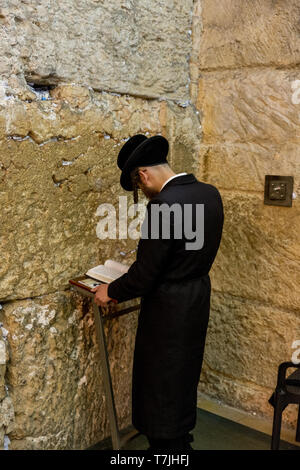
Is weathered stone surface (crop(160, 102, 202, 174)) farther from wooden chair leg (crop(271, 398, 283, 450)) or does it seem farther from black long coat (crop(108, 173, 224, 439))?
wooden chair leg (crop(271, 398, 283, 450))

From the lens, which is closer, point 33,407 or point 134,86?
point 33,407

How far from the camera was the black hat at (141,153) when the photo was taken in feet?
7.18

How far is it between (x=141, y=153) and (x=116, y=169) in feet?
1.74

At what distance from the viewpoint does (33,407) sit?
2.46 meters

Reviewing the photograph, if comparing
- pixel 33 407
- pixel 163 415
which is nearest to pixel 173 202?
pixel 163 415

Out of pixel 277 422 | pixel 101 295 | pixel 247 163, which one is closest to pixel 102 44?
pixel 247 163

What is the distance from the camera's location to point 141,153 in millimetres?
2193

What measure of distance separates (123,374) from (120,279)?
2.97 ft

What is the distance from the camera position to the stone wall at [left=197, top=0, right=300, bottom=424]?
282 cm

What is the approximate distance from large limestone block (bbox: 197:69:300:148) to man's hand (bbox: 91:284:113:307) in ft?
4.12

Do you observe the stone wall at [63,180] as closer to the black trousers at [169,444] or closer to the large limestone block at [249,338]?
the black trousers at [169,444]

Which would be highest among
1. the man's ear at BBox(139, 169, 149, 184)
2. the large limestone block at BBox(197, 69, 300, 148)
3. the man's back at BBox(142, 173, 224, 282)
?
the large limestone block at BBox(197, 69, 300, 148)

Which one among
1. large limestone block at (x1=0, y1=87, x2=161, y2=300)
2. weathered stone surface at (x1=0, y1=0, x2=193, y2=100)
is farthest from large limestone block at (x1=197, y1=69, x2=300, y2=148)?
large limestone block at (x1=0, y1=87, x2=161, y2=300)
